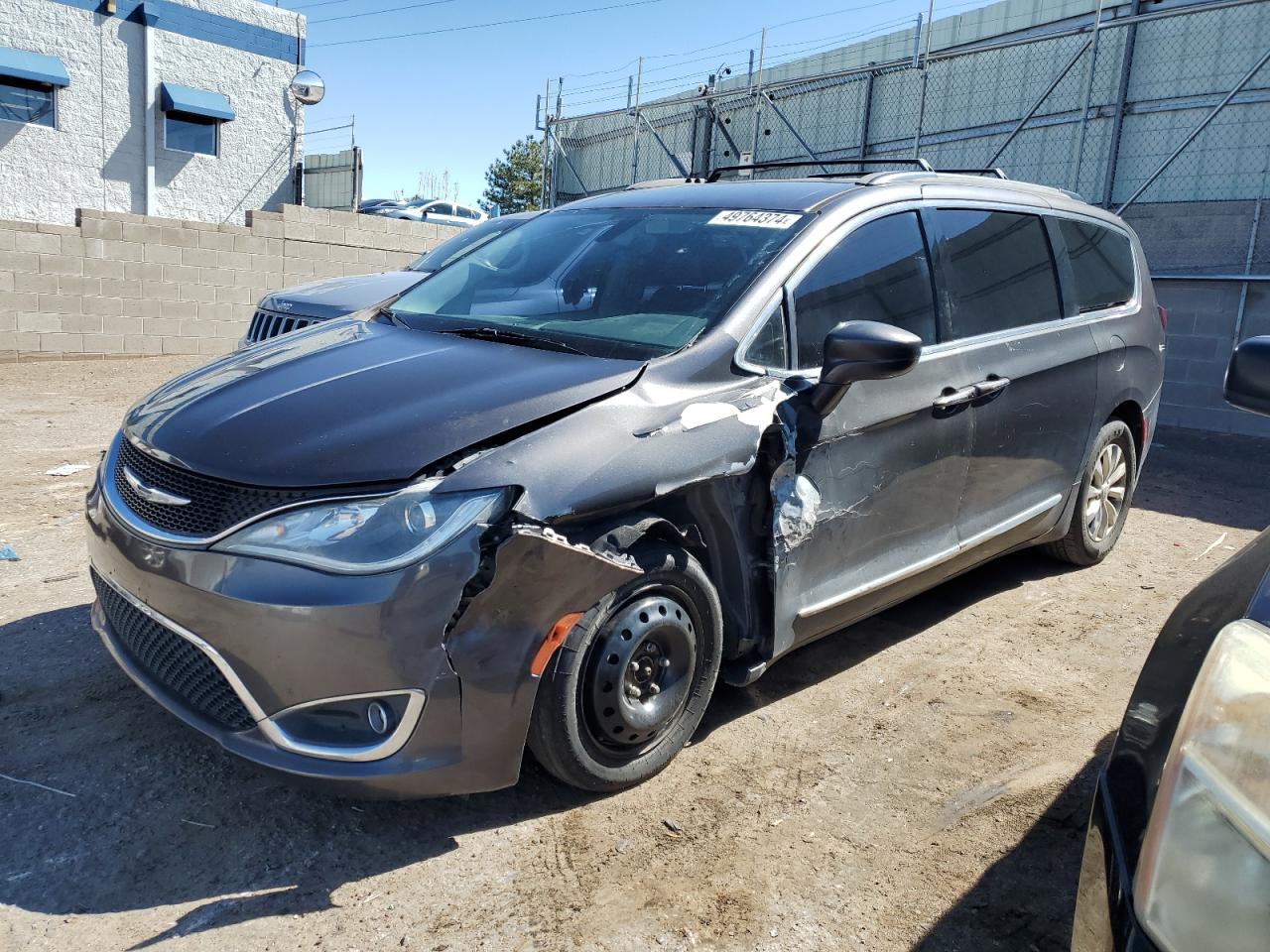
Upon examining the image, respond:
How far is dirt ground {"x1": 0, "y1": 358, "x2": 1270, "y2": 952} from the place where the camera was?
2.39 meters

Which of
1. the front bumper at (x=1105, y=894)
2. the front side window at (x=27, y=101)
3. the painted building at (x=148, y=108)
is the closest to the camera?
the front bumper at (x=1105, y=894)

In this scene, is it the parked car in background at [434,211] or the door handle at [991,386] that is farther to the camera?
the parked car in background at [434,211]

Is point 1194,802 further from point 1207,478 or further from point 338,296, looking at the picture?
point 1207,478

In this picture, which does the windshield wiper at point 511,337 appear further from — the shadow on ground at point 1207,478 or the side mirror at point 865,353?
the shadow on ground at point 1207,478

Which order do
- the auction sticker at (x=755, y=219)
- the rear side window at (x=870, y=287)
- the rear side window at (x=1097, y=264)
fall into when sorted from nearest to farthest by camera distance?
the rear side window at (x=870, y=287), the auction sticker at (x=755, y=219), the rear side window at (x=1097, y=264)

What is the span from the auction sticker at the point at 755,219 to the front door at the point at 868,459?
199 mm

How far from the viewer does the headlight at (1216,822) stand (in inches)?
47.6

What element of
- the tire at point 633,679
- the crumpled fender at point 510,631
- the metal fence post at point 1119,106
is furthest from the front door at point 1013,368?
the metal fence post at point 1119,106

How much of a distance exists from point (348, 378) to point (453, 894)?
4.84 ft

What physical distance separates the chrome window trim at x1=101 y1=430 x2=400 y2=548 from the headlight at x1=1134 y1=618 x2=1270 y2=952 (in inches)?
68.7

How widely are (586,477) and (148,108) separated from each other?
19.3 m

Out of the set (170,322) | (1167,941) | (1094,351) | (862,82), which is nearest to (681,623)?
(1167,941)

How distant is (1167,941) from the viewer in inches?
51.1

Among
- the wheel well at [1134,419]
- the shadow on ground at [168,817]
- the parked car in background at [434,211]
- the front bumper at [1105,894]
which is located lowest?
the shadow on ground at [168,817]
